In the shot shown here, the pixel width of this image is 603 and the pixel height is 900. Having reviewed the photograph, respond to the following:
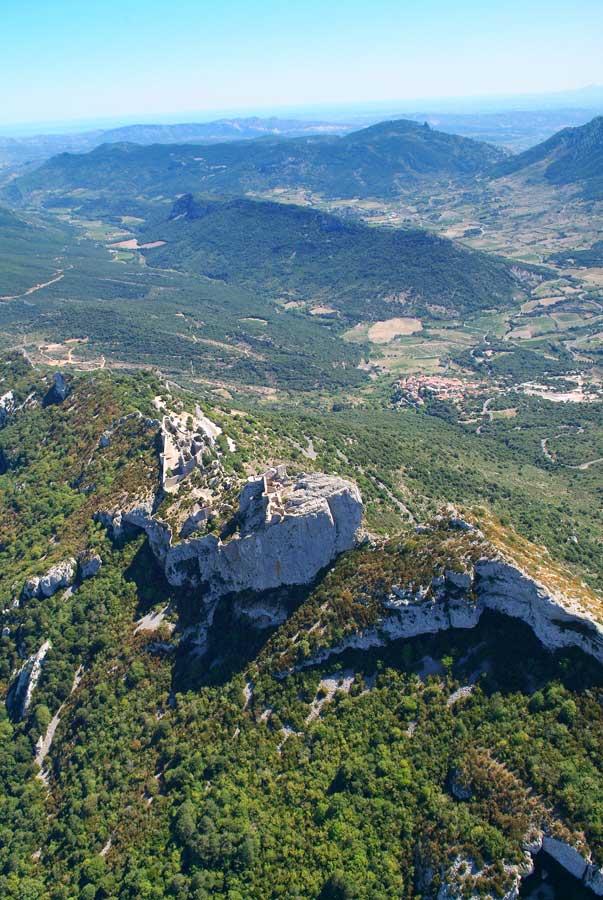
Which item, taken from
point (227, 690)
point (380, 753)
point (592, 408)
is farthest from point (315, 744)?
point (592, 408)

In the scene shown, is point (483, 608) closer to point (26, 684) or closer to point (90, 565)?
point (90, 565)

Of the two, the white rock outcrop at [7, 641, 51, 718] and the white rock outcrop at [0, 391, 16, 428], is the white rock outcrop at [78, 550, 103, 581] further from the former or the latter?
the white rock outcrop at [0, 391, 16, 428]

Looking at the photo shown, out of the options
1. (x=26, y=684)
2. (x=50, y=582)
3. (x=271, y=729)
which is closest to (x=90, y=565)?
(x=50, y=582)

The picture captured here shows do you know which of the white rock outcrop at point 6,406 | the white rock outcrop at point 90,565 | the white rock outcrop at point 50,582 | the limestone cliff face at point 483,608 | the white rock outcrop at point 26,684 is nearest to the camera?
the limestone cliff face at point 483,608

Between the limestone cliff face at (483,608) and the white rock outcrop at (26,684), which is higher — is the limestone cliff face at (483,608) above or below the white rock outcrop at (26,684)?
above

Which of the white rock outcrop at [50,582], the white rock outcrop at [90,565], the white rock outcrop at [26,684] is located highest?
the white rock outcrop at [90,565]

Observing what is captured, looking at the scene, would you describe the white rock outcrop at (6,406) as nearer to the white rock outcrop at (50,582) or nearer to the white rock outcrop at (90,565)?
the white rock outcrop at (50,582)

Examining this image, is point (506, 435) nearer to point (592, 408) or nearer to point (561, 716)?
point (592, 408)

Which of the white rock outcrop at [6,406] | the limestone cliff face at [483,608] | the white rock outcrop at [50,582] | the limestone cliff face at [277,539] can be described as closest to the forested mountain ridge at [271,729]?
the white rock outcrop at [50,582]

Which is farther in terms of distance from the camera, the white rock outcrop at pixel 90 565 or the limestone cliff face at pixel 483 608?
the white rock outcrop at pixel 90 565
